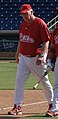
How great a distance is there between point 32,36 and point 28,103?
2.32m

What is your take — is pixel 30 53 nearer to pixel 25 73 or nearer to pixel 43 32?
pixel 25 73

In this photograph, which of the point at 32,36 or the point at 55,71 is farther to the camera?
the point at 32,36

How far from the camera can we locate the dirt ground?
6747 mm

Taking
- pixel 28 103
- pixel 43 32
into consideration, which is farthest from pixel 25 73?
pixel 28 103

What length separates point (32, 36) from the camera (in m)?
6.23

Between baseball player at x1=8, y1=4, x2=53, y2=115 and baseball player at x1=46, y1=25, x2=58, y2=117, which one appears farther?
baseball player at x1=8, y1=4, x2=53, y2=115

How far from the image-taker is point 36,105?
779 cm

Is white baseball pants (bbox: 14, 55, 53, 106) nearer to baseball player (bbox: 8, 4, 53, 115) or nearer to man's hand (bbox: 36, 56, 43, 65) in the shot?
baseball player (bbox: 8, 4, 53, 115)

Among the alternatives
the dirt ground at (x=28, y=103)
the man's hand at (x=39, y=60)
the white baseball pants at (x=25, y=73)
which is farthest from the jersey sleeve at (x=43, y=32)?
the dirt ground at (x=28, y=103)

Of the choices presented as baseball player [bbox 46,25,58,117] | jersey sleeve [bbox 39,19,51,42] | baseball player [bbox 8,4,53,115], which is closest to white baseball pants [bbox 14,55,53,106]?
baseball player [bbox 8,4,53,115]

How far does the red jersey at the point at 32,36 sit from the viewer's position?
6.12 m

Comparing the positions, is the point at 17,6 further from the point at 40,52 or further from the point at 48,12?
the point at 40,52

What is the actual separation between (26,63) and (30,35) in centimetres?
47

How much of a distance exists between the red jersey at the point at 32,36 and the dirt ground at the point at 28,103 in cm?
109
